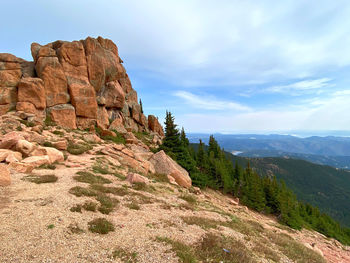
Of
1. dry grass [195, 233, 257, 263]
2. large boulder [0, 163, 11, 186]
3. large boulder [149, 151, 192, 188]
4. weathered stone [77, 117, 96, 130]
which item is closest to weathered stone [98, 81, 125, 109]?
weathered stone [77, 117, 96, 130]

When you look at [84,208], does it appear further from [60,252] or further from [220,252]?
[220,252]

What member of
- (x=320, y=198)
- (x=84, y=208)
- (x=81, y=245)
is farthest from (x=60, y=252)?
(x=320, y=198)

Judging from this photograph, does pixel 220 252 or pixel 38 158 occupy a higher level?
pixel 38 158

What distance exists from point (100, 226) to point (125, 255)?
2089 mm

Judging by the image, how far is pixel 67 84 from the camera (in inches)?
1405

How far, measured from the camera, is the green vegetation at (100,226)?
6719 millimetres

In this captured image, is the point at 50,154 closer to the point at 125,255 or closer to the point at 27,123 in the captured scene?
the point at 27,123

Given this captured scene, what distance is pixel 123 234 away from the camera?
6832 millimetres

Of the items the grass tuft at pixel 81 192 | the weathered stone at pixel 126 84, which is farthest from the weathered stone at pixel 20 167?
the weathered stone at pixel 126 84

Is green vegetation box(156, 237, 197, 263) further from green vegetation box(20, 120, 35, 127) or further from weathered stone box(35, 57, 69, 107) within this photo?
weathered stone box(35, 57, 69, 107)

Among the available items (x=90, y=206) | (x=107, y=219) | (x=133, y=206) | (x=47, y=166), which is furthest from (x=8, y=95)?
(x=107, y=219)

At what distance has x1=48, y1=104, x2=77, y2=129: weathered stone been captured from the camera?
106ft

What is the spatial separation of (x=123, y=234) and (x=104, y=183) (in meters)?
7.47

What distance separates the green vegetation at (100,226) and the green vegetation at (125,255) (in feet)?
4.39
